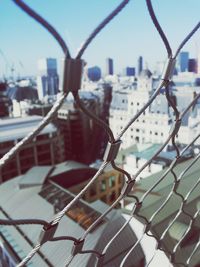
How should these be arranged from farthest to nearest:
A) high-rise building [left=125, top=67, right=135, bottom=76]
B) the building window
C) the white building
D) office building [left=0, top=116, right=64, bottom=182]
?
high-rise building [left=125, top=67, right=135, bottom=76] → the white building → office building [left=0, top=116, right=64, bottom=182] → the building window

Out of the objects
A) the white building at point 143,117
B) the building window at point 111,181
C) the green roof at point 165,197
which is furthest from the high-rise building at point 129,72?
Answer: the green roof at point 165,197

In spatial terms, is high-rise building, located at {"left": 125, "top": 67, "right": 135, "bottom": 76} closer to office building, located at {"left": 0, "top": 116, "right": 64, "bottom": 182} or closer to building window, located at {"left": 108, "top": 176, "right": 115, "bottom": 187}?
office building, located at {"left": 0, "top": 116, "right": 64, "bottom": 182}

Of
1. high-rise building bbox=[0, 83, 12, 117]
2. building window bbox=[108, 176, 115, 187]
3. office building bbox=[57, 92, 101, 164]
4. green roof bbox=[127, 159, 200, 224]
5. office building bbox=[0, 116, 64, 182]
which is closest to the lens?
green roof bbox=[127, 159, 200, 224]

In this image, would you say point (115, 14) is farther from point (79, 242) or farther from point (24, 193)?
point (24, 193)

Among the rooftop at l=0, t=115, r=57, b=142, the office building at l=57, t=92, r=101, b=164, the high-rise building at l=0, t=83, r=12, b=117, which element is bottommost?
the office building at l=57, t=92, r=101, b=164

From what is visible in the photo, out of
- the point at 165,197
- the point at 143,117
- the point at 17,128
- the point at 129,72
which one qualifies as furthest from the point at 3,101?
the point at 129,72

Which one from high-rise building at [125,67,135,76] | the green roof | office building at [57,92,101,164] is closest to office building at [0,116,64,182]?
office building at [57,92,101,164]

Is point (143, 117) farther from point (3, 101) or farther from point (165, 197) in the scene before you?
point (165, 197)

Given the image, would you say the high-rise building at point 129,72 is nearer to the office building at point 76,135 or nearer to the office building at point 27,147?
the office building at point 76,135
